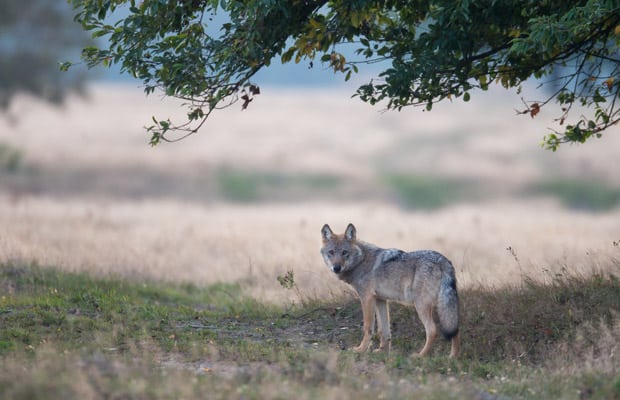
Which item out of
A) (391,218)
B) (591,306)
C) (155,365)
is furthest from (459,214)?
(155,365)

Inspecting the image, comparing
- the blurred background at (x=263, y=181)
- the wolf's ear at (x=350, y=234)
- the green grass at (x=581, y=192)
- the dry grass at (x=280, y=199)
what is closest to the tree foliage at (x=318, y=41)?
the wolf's ear at (x=350, y=234)

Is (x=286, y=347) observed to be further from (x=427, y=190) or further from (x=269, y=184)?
(x=427, y=190)

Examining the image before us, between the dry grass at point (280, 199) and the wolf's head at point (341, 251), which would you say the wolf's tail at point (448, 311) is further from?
the dry grass at point (280, 199)

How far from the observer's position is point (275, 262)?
22312 mm

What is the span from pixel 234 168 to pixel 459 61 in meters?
45.0

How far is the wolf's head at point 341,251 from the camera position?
12344 mm

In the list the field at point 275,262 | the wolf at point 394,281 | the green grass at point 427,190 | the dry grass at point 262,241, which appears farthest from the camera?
the green grass at point 427,190

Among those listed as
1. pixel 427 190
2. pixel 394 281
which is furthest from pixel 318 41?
pixel 427 190

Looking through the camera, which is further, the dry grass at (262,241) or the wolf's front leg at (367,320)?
the dry grass at (262,241)

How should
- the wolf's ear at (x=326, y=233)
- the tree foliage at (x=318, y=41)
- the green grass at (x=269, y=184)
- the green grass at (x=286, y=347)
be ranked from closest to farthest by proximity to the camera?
the green grass at (x=286, y=347), the tree foliage at (x=318, y=41), the wolf's ear at (x=326, y=233), the green grass at (x=269, y=184)

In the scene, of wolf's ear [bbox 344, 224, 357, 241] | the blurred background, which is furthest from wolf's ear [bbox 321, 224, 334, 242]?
the blurred background

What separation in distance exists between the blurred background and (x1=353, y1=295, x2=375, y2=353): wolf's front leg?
11.9 feet

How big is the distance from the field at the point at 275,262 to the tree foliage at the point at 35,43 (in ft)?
10.5

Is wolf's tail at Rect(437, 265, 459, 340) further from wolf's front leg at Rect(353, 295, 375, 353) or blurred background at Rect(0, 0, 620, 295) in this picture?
blurred background at Rect(0, 0, 620, 295)
